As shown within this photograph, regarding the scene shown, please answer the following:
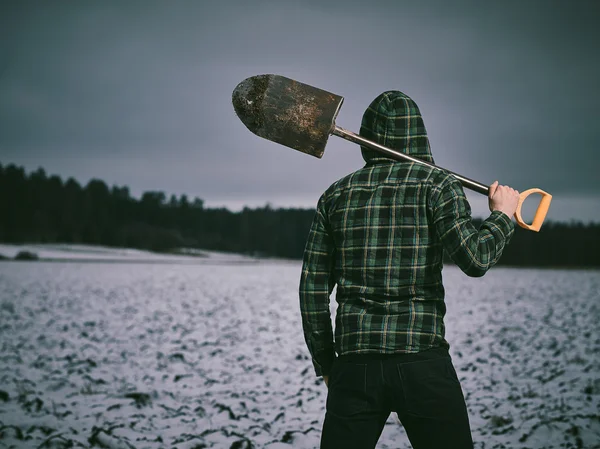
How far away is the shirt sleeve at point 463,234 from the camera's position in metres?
2.09

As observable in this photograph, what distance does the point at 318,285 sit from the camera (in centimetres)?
240

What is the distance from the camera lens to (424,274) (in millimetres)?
2166

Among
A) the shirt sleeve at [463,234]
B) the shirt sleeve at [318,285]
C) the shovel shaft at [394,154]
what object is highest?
the shovel shaft at [394,154]

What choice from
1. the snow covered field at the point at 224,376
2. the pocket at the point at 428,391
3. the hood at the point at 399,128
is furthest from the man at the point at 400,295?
the snow covered field at the point at 224,376

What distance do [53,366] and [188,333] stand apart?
9.52 ft

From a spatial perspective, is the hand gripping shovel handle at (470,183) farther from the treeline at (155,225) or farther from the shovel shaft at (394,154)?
the treeline at (155,225)

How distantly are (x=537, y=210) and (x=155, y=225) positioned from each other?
76115 millimetres

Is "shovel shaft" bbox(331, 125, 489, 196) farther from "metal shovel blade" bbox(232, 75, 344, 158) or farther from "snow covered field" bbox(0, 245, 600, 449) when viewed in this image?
"snow covered field" bbox(0, 245, 600, 449)

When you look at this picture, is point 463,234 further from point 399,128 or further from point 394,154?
point 399,128

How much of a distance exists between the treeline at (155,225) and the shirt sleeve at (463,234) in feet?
187

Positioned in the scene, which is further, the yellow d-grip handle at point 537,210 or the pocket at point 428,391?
the yellow d-grip handle at point 537,210

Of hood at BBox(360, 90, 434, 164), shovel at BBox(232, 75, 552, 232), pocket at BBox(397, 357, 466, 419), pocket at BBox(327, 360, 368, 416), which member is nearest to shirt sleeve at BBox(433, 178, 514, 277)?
hood at BBox(360, 90, 434, 164)

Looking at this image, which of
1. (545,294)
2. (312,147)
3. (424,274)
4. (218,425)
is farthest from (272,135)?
(545,294)

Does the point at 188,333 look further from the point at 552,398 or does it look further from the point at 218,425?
the point at 552,398
